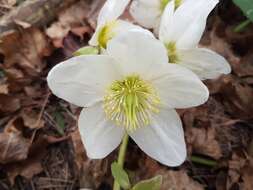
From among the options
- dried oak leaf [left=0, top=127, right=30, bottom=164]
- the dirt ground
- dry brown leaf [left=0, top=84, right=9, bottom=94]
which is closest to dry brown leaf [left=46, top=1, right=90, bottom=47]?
the dirt ground

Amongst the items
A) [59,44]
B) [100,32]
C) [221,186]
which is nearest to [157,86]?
[100,32]

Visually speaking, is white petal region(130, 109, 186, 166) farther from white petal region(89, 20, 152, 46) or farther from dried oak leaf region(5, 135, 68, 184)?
dried oak leaf region(5, 135, 68, 184)

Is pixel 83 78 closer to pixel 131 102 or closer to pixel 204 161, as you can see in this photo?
pixel 131 102

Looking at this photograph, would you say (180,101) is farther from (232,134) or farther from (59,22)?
(59,22)

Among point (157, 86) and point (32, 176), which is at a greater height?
point (157, 86)

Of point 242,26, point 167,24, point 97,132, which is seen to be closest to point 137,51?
point 167,24

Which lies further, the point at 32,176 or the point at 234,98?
the point at 234,98

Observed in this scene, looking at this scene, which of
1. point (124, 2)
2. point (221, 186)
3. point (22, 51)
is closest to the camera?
point (124, 2)
